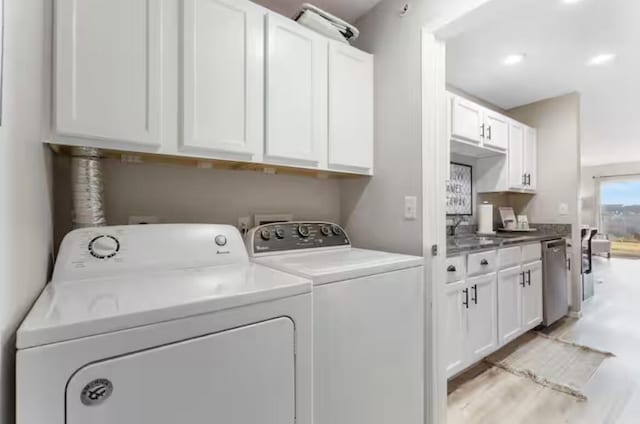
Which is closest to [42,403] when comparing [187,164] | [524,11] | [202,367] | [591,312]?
[202,367]

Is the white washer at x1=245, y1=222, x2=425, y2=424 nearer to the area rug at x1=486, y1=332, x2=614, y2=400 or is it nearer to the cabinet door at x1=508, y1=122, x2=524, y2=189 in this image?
the area rug at x1=486, y1=332, x2=614, y2=400

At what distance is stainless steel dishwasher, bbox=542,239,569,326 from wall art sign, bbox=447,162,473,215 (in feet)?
2.71

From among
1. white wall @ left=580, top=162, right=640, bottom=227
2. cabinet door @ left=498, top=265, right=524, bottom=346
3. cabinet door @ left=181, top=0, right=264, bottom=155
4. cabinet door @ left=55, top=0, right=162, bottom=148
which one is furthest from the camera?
white wall @ left=580, top=162, right=640, bottom=227

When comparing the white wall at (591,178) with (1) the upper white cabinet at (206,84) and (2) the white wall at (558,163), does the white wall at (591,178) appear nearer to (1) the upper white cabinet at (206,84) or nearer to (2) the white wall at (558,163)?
(2) the white wall at (558,163)

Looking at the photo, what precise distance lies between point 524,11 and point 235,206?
2.33m

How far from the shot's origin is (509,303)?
250 cm

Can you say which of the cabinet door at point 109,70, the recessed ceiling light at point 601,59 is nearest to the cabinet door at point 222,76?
the cabinet door at point 109,70

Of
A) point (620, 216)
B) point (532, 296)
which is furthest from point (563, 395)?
point (620, 216)

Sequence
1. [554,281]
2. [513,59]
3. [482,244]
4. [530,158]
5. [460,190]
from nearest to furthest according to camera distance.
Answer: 1. [482,244]
2. [513,59]
3. [554,281]
4. [460,190]
5. [530,158]

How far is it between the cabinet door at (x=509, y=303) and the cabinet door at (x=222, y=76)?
2319 mm

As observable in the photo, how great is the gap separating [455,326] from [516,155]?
7.84 feet

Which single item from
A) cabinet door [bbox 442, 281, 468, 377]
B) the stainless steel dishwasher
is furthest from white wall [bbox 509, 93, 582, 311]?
cabinet door [bbox 442, 281, 468, 377]

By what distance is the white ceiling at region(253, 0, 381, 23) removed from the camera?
1.80m

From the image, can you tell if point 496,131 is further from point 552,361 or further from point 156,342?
point 156,342
